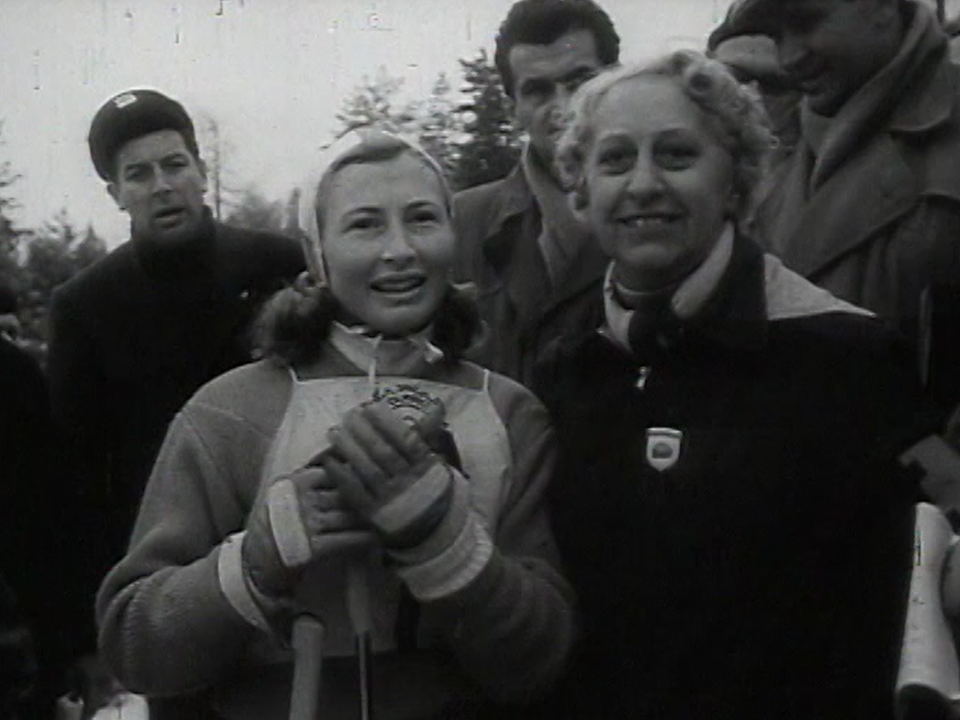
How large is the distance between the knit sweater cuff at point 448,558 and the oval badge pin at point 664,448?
25 centimetres

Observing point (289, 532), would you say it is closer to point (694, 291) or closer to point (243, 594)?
point (243, 594)

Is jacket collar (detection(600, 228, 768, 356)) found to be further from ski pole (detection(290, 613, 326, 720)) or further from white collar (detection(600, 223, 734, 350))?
ski pole (detection(290, 613, 326, 720))

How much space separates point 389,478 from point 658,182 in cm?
49

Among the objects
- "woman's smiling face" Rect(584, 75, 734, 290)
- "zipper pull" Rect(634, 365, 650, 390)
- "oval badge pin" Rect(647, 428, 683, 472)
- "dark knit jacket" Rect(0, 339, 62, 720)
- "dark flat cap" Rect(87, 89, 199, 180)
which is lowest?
"dark knit jacket" Rect(0, 339, 62, 720)

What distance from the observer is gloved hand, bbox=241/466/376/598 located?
6.49 feet

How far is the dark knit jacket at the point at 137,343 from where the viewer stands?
9.07 feet

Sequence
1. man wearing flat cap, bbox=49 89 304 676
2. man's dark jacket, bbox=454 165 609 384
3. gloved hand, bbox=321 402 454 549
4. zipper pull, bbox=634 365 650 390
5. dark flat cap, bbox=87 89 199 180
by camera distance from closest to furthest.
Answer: gloved hand, bbox=321 402 454 549
zipper pull, bbox=634 365 650 390
man's dark jacket, bbox=454 165 609 384
man wearing flat cap, bbox=49 89 304 676
dark flat cap, bbox=87 89 199 180

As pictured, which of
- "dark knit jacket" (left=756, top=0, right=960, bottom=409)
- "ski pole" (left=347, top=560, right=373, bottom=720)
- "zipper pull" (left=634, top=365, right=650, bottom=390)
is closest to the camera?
"ski pole" (left=347, top=560, right=373, bottom=720)

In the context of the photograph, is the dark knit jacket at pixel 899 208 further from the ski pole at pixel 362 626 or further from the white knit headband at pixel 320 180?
the ski pole at pixel 362 626

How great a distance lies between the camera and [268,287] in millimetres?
2801

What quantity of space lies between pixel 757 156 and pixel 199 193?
1086 millimetres

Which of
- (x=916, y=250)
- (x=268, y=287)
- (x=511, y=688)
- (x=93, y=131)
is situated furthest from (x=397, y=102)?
(x=511, y=688)

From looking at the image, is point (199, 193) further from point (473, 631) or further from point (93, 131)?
point (473, 631)

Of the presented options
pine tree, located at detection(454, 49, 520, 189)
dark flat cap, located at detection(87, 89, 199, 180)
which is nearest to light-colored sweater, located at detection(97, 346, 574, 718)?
pine tree, located at detection(454, 49, 520, 189)
